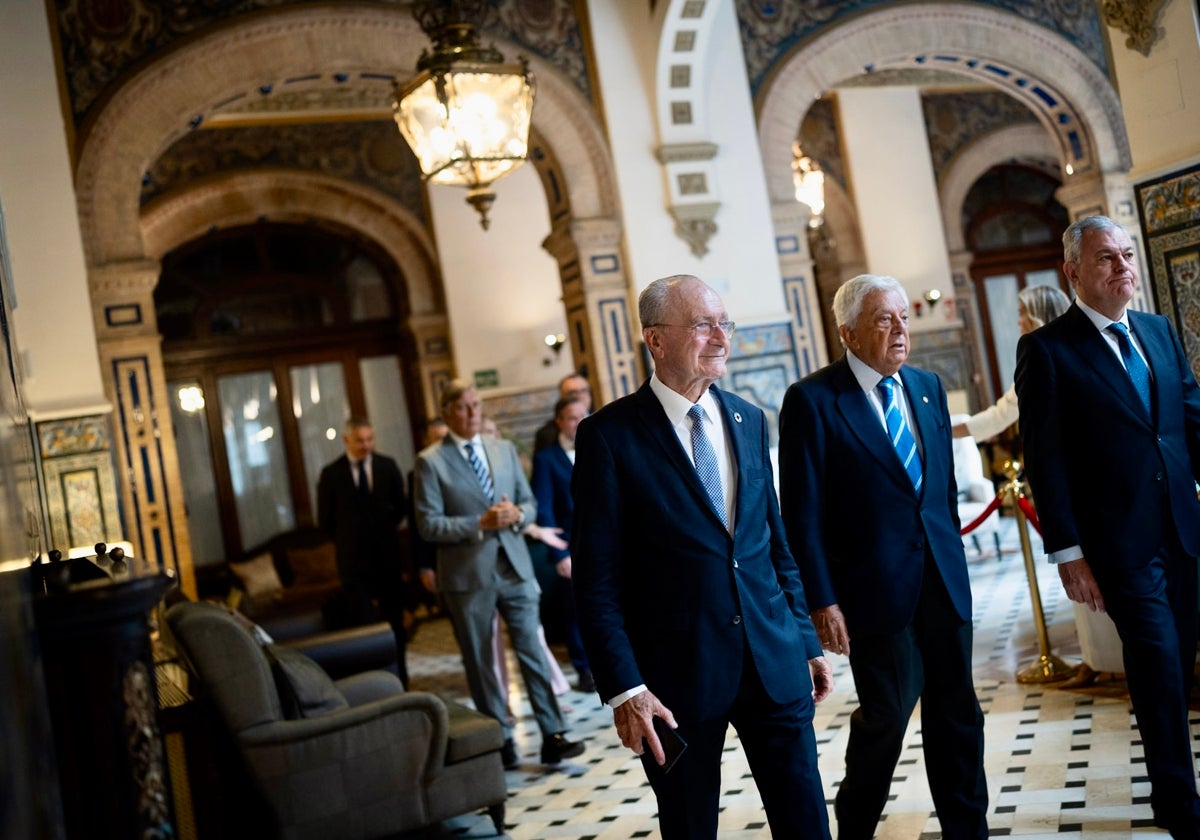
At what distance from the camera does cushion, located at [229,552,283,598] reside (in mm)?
12086

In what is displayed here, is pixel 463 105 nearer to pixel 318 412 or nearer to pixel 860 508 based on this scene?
pixel 860 508

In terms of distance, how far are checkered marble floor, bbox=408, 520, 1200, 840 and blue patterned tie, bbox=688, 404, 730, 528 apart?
1.59 m

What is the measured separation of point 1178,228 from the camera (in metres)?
4.77

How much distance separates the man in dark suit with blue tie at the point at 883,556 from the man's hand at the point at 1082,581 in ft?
1.00

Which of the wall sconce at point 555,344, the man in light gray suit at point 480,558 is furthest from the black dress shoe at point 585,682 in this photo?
the wall sconce at point 555,344

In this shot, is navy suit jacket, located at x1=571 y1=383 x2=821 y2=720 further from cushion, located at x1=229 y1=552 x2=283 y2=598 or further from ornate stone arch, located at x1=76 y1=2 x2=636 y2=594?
cushion, located at x1=229 y1=552 x2=283 y2=598

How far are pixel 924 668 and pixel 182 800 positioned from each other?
2.49 m

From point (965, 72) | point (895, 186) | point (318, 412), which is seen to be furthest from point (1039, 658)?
point (895, 186)

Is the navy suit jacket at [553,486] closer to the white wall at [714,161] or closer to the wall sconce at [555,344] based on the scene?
the white wall at [714,161]

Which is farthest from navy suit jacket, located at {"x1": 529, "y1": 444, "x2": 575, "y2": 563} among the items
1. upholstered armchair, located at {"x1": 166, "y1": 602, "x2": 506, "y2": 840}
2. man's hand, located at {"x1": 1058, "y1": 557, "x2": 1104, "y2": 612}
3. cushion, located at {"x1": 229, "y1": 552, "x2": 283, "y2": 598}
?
cushion, located at {"x1": 229, "y1": 552, "x2": 283, "y2": 598}

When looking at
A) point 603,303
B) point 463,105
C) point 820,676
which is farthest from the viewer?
point 603,303

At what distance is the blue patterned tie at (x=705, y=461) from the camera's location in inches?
107

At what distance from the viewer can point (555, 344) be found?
13023 millimetres

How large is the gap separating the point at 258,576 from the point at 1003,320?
1002 cm
